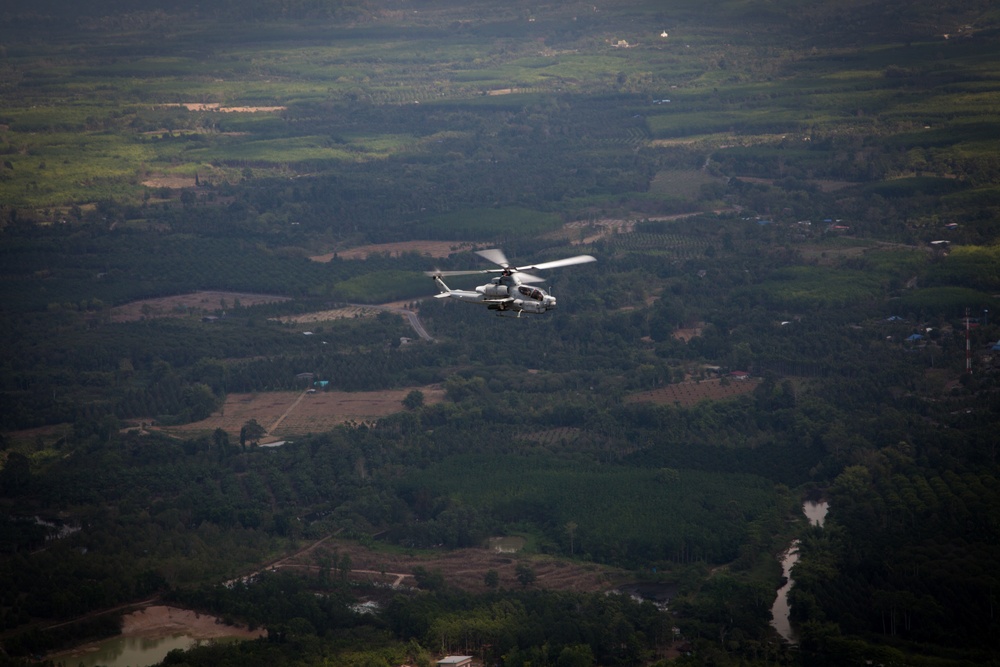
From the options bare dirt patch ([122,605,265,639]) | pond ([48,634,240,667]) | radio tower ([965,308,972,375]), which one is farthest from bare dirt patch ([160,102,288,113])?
pond ([48,634,240,667])

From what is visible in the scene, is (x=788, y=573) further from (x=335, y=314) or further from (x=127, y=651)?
(x=335, y=314)

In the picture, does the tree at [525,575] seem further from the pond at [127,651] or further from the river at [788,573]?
the pond at [127,651]

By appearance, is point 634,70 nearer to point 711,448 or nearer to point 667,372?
point 667,372

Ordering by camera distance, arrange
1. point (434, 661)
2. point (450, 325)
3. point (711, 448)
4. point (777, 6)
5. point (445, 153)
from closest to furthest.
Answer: point (434, 661)
point (711, 448)
point (450, 325)
point (445, 153)
point (777, 6)

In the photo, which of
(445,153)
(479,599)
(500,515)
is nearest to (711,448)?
(500,515)

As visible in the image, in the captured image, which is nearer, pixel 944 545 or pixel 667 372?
pixel 944 545

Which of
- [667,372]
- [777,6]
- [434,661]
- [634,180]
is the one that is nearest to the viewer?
[434,661]

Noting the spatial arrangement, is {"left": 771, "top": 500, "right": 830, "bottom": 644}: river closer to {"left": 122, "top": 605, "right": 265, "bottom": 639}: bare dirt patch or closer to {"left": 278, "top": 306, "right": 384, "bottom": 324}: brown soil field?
{"left": 122, "top": 605, "right": 265, "bottom": 639}: bare dirt patch

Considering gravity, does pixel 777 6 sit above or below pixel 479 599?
above
